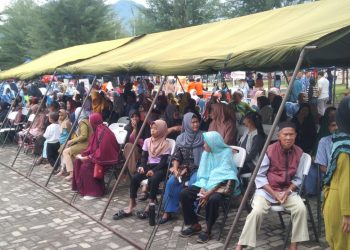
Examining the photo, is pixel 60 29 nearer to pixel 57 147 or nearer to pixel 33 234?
pixel 57 147

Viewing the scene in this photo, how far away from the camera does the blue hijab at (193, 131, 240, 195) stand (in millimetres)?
4951

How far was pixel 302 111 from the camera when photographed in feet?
21.9

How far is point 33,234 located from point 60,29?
20.2 m

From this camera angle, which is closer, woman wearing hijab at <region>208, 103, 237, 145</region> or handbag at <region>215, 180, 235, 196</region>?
handbag at <region>215, 180, 235, 196</region>

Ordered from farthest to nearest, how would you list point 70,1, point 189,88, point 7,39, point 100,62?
1. point 7,39
2. point 70,1
3. point 189,88
4. point 100,62

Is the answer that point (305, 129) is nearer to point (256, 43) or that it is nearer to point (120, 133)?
point (256, 43)

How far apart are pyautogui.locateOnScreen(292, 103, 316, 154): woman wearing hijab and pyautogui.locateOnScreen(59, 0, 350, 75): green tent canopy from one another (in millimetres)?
997

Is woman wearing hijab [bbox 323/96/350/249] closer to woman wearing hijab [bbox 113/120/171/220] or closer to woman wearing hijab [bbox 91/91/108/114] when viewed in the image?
woman wearing hijab [bbox 113/120/171/220]

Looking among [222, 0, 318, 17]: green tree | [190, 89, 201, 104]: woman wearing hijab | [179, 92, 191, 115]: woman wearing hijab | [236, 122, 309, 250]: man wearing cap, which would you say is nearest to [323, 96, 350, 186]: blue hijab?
[236, 122, 309, 250]: man wearing cap

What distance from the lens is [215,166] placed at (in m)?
5.12

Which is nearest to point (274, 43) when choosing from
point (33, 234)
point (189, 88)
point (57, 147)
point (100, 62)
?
point (33, 234)

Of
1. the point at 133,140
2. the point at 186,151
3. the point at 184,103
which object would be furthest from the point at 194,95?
the point at 186,151

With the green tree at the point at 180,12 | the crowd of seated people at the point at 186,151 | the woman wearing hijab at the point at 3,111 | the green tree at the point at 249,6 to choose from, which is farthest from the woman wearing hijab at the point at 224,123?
the green tree at the point at 180,12

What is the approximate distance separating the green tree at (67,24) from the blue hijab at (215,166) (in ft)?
65.6
